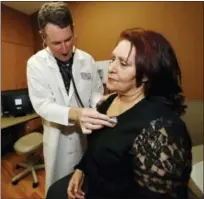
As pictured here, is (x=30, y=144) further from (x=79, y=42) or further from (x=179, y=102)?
(x=179, y=102)

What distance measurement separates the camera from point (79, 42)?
299 cm

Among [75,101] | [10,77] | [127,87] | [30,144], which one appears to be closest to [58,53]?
[75,101]

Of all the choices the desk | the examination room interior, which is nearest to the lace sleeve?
the examination room interior

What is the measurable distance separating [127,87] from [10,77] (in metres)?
2.71

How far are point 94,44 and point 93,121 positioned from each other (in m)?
2.18

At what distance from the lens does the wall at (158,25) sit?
220 cm

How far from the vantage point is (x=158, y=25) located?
237 cm

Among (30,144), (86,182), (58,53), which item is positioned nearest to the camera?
(86,182)

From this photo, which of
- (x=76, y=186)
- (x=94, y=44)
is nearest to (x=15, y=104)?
(x=94, y=44)

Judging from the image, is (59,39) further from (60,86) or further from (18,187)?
(18,187)

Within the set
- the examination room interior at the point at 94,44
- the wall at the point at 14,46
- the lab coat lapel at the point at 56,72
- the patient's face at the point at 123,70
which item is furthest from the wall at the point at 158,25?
the patient's face at the point at 123,70

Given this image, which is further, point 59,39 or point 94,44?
point 94,44

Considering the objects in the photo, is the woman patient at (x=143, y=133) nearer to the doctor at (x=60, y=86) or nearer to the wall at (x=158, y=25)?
the doctor at (x=60, y=86)

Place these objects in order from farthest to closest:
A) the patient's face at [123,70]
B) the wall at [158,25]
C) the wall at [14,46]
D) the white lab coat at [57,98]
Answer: the wall at [14,46] → the wall at [158,25] → the white lab coat at [57,98] → the patient's face at [123,70]
